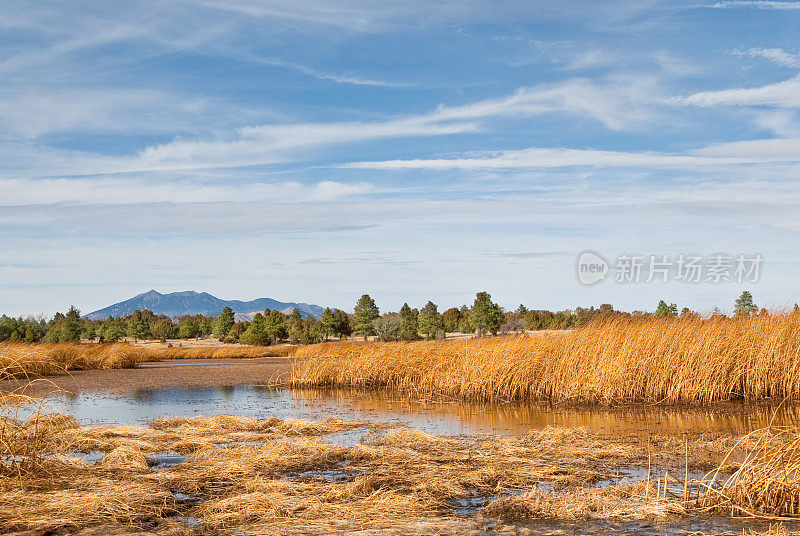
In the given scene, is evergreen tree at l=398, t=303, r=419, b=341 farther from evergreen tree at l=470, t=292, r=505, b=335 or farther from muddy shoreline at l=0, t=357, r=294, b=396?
muddy shoreline at l=0, t=357, r=294, b=396

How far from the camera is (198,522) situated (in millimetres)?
6191

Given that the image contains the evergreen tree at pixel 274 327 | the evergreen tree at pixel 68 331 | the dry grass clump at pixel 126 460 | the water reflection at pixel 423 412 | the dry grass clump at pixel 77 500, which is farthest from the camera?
the evergreen tree at pixel 274 327

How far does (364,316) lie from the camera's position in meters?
79.4

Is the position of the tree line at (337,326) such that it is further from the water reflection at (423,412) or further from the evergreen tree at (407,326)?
the water reflection at (423,412)

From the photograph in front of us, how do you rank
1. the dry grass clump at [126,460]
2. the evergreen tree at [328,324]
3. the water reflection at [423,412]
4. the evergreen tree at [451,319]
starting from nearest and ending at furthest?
the dry grass clump at [126,460]
the water reflection at [423,412]
the evergreen tree at [328,324]
the evergreen tree at [451,319]

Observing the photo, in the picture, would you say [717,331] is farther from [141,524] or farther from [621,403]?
[141,524]

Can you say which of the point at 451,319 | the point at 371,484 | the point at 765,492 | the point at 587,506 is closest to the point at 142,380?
the point at 371,484

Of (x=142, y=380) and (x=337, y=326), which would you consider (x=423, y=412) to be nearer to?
(x=142, y=380)

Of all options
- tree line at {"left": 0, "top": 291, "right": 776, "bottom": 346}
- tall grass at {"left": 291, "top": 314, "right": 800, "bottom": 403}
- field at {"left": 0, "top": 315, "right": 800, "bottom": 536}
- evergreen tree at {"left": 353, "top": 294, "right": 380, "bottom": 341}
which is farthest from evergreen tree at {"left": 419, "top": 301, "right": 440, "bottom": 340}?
field at {"left": 0, "top": 315, "right": 800, "bottom": 536}

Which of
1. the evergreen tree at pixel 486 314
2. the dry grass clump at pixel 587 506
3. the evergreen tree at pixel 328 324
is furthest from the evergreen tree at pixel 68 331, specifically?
the dry grass clump at pixel 587 506

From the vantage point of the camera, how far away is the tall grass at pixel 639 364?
50.0 feet

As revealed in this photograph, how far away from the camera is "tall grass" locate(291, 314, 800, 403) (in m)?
15.2

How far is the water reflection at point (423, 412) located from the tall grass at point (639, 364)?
2.38 feet

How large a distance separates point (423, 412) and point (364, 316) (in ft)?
210
